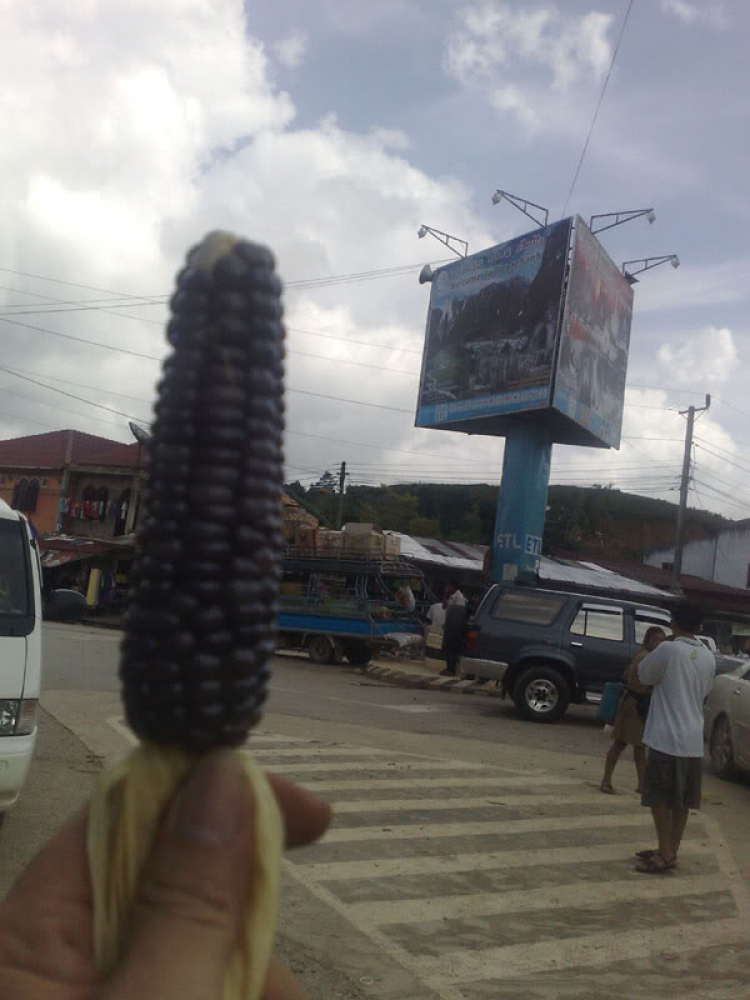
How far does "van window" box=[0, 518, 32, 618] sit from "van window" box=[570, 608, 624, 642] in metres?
10.0

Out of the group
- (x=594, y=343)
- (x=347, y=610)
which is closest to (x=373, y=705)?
(x=347, y=610)

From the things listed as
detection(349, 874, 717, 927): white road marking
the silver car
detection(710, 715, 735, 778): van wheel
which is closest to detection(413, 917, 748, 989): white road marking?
detection(349, 874, 717, 927): white road marking

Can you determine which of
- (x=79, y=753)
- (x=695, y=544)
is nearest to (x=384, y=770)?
(x=79, y=753)

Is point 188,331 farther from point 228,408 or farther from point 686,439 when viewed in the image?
point 686,439

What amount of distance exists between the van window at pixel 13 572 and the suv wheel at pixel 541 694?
9667mm

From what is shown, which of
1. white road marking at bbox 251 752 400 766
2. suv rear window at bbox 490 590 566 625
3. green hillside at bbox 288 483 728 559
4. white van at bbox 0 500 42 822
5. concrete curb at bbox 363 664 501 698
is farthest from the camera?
green hillside at bbox 288 483 728 559

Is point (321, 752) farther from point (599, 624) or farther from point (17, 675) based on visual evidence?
point (599, 624)

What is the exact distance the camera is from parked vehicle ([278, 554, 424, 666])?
2061 centimetres

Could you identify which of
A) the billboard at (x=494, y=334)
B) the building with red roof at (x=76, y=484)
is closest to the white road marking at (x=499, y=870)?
the billboard at (x=494, y=334)

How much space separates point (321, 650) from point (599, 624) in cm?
849

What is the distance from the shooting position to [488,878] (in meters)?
5.96

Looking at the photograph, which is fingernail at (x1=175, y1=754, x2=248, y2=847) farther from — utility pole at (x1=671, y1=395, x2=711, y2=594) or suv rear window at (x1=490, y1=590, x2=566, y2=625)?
utility pole at (x1=671, y1=395, x2=711, y2=594)

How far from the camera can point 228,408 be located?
42.4 inches

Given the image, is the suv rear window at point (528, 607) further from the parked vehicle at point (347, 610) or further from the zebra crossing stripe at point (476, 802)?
the parked vehicle at point (347, 610)
